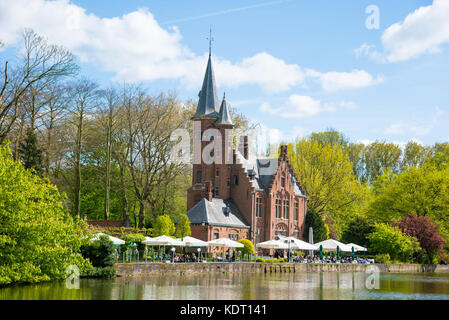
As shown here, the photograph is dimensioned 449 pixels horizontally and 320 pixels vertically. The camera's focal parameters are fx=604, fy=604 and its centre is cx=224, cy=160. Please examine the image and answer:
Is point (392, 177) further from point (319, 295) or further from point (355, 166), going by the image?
point (319, 295)

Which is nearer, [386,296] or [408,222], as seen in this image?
[386,296]

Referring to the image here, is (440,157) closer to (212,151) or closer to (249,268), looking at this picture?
(212,151)

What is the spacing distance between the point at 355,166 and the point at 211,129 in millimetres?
28313

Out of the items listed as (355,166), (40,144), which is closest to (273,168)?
(355,166)

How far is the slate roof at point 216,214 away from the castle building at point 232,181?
0.45ft

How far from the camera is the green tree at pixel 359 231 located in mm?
66875

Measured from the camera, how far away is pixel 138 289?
29672 mm

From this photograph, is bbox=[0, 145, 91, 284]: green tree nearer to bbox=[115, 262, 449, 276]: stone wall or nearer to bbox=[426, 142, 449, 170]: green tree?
bbox=[115, 262, 449, 276]: stone wall

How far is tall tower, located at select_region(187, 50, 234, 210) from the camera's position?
64125 millimetres

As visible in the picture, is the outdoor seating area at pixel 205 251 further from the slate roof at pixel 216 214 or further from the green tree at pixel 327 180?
the green tree at pixel 327 180

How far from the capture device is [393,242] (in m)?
60.7

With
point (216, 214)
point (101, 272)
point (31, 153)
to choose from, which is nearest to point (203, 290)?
point (101, 272)

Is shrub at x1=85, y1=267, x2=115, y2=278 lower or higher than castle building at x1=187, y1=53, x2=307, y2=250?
lower

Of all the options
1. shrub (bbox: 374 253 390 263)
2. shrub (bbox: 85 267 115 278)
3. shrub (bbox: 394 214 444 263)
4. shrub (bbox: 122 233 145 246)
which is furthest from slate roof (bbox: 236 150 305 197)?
shrub (bbox: 85 267 115 278)
